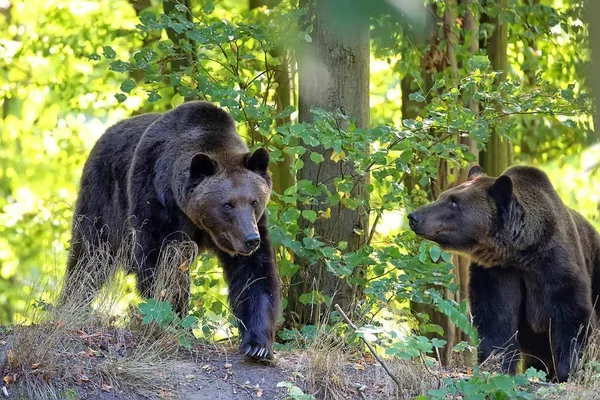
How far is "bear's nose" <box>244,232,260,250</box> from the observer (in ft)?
22.2

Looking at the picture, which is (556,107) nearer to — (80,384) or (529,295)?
(529,295)

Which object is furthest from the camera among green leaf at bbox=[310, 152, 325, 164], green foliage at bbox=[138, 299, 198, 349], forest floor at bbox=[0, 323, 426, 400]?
green leaf at bbox=[310, 152, 325, 164]

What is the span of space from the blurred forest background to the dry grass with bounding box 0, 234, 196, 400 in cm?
30

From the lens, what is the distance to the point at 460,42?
1159cm

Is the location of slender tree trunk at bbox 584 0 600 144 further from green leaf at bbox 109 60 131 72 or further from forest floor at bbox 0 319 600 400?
green leaf at bbox 109 60 131 72

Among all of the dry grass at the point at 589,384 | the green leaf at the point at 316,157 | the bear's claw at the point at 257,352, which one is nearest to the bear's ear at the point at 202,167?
the green leaf at the point at 316,157

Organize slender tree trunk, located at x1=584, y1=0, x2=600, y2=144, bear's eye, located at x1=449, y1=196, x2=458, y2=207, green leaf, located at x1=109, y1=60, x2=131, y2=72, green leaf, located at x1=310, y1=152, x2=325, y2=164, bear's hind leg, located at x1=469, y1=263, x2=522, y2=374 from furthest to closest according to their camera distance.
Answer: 1. green leaf, located at x1=109, y1=60, x2=131, y2=72
2. green leaf, located at x1=310, y1=152, x2=325, y2=164
3. bear's eye, located at x1=449, y1=196, x2=458, y2=207
4. bear's hind leg, located at x1=469, y1=263, x2=522, y2=374
5. slender tree trunk, located at x1=584, y1=0, x2=600, y2=144

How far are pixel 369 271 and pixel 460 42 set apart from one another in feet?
14.2

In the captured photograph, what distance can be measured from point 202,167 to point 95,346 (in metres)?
1.73

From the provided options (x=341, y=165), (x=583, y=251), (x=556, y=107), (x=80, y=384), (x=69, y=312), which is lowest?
(x=80, y=384)

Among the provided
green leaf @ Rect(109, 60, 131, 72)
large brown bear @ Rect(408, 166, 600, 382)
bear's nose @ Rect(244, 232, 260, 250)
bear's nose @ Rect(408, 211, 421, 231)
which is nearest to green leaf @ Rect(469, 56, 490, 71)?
large brown bear @ Rect(408, 166, 600, 382)

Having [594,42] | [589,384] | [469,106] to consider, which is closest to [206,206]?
[589,384]

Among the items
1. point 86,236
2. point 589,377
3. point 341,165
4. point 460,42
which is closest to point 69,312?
point 86,236

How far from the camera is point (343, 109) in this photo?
8.70 meters
